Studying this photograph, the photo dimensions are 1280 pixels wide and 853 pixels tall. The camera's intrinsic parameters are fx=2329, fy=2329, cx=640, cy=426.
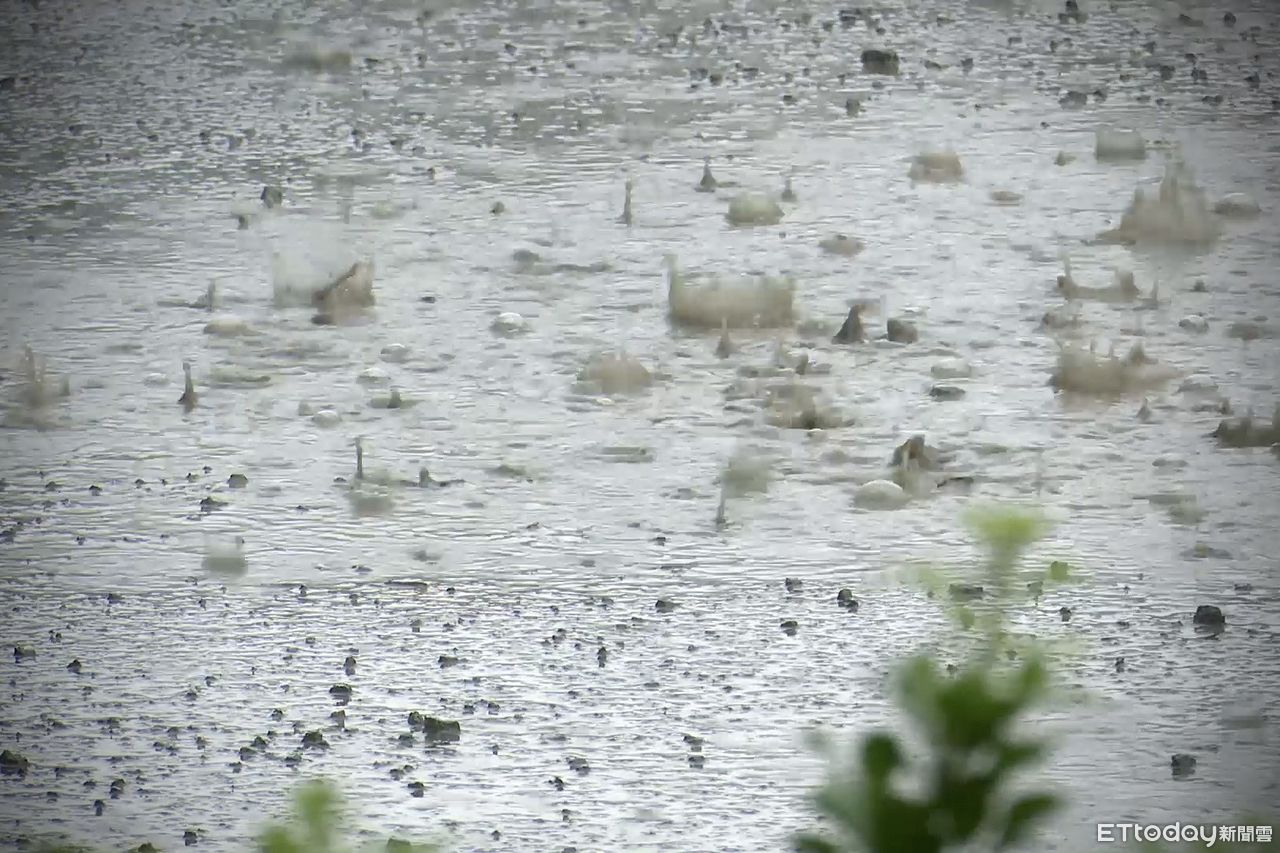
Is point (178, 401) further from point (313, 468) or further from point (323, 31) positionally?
point (323, 31)

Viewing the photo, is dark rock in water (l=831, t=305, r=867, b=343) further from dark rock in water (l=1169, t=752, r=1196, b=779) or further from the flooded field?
dark rock in water (l=1169, t=752, r=1196, b=779)

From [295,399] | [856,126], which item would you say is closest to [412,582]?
[295,399]

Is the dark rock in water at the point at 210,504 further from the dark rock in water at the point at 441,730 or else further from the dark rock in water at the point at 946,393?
the dark rock in water at the point at 946,393

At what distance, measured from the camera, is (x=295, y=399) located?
9.10 meters

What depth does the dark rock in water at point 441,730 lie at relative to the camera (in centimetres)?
603

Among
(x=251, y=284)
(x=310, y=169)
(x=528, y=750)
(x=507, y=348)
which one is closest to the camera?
(x=528, y=750)

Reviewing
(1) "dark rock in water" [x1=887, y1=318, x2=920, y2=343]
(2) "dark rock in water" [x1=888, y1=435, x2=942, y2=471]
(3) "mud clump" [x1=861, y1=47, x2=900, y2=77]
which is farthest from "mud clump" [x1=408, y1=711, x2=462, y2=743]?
(3) "mud clump" [x1=861, y1=47, x2=900, y2=77]

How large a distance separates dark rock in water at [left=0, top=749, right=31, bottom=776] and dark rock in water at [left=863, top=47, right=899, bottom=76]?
1024cm

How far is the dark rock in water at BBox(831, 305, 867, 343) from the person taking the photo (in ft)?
31.8

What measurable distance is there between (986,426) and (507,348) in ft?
7.06

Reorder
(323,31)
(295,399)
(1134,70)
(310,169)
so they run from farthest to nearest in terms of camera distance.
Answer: (323,31)
(1134,70)
(310,169)
(295,399)

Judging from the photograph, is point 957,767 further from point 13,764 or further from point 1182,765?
point 13,764

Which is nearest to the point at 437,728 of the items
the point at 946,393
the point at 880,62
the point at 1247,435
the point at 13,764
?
the point at 13,764

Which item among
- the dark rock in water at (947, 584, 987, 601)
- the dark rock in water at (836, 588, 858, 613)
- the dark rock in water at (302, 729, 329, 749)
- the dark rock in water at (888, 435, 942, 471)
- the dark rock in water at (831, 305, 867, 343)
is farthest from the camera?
the dark rock in water at (831, 305, 867, 343)
